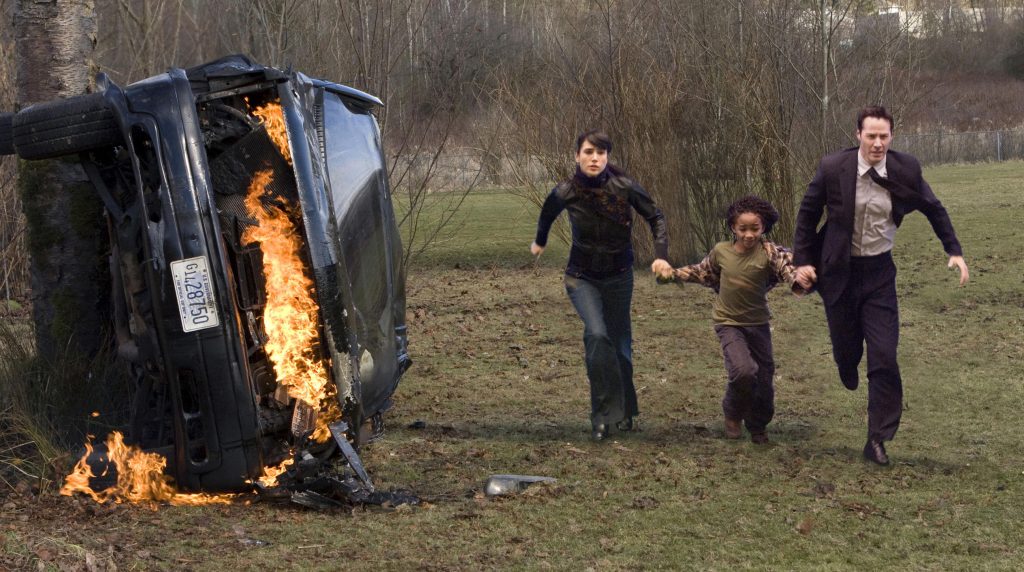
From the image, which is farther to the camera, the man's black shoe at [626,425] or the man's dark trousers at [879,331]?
the man's black shoe at [626,425]

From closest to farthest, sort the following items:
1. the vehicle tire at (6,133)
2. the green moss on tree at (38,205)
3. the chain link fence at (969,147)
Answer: the vehicle tire at (6,133) < the green moss on tree at (38,205) < the chain link fence at (969,147)

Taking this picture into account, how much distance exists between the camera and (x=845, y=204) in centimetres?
696

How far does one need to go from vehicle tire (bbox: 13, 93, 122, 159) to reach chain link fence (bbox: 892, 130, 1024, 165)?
1896 inches

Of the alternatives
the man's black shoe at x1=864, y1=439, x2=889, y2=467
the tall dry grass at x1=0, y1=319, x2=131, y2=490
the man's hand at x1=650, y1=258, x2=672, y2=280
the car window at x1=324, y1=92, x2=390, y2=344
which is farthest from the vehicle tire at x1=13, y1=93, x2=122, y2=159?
the man's black shoe at x1=864, y1=439, x2=889, y2=467

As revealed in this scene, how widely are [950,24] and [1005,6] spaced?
42.7ft

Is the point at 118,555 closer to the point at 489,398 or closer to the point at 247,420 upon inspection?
the point at 247,420

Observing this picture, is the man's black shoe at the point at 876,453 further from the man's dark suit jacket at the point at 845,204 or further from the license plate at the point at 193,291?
the license plate at the point at 193,291

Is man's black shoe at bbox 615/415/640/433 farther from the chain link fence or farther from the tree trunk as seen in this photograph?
the chain link fence

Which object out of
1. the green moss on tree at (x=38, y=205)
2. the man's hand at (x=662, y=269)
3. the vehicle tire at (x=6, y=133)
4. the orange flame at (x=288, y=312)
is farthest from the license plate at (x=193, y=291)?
the man's hand at (x=662, y=269)

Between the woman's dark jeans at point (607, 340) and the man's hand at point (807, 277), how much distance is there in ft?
3.57

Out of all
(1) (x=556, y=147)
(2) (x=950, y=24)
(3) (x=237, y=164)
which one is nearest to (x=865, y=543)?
(3) (x=237, y=164)

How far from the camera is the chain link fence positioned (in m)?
50.8

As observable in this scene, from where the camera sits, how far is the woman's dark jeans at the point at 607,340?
25.8ft

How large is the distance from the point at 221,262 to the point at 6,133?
1.59 m
